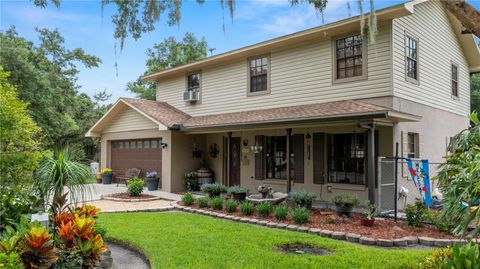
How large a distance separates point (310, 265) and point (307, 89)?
24.2 ft

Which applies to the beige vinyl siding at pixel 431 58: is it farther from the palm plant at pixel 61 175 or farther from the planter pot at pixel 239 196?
the palm plant at pixel 61 175

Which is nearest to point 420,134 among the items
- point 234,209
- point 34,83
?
point 234,209

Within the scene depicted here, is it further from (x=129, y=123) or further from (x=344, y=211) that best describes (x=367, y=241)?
(x=129, y=123)

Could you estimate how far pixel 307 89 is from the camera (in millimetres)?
11609

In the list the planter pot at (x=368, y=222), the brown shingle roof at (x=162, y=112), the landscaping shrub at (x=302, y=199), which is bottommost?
the planter pot at (x=368, y=222)

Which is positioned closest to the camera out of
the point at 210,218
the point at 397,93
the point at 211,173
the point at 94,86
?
the point at 210,218

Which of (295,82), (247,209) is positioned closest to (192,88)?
(295,82)

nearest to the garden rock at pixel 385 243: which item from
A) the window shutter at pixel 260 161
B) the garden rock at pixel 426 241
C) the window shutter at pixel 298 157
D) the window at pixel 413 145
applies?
the garden rock at pixel 426 241

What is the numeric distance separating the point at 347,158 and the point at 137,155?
992 centimetres

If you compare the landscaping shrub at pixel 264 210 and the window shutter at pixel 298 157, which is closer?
the landscaping shrub at pixel 264 210

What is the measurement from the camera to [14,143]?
17.2ft

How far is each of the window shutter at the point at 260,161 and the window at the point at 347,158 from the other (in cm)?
264

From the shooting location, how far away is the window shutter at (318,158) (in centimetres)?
1109

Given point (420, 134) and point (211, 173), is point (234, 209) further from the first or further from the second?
point (420, 134)
